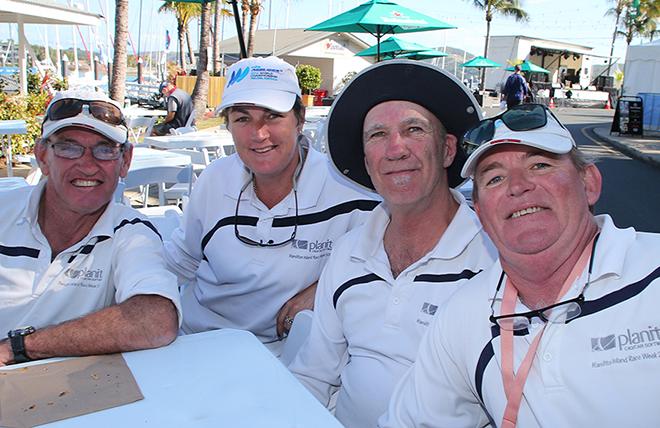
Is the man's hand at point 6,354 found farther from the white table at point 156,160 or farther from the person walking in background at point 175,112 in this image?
the person walking in background at point 175,112

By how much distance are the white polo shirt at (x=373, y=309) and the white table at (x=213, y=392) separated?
41cm

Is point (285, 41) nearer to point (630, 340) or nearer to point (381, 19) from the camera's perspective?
point (381, 19)

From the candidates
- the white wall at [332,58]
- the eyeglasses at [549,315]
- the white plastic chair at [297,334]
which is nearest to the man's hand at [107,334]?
the white plastic chair at [297,334]

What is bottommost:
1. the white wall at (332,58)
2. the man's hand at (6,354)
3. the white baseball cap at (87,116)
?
the man's hand at (6,354)

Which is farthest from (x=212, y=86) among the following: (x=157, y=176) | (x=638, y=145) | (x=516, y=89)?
(x=157, y=176)

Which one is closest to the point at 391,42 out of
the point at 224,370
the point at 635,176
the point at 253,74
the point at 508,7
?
the point at 635,176

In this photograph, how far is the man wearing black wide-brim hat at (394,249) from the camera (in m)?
2.07

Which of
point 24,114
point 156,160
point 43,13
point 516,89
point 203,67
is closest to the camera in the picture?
point 156,160

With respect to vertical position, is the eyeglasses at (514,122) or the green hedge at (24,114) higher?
the eyeglasses at (514,122)

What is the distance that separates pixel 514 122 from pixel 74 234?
5.59 feet

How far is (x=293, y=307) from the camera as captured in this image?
8.66 feet

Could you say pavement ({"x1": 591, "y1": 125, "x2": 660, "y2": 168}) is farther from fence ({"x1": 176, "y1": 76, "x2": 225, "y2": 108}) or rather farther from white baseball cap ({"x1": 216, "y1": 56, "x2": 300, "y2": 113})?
fence ({"x1": 176, "y1": 76, "x2": 225, "y2": 108})

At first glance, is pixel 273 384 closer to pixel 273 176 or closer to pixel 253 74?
pixel 273 176

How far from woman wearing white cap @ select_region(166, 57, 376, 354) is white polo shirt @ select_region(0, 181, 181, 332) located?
1.69ft
